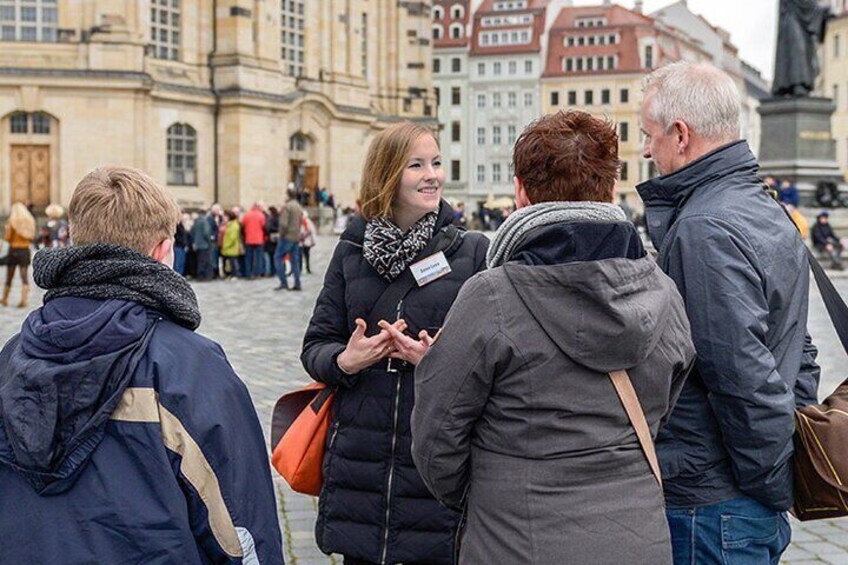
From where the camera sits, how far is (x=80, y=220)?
2773 millimetres

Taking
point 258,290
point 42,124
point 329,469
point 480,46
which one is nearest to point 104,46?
point 42,124

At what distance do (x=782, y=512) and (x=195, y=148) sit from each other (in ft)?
126

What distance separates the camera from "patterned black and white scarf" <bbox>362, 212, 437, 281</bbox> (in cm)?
381

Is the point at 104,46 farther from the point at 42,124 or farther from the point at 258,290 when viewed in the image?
the point at 258,290

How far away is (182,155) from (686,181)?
37881mm

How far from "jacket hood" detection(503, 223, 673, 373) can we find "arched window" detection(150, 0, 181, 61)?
1517 inches

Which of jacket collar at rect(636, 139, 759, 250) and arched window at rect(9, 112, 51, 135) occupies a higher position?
arched window at rect(9, 112, 51, 135)

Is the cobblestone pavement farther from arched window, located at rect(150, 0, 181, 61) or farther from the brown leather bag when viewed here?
arched window, located at rect(150, 0, 181, 61)

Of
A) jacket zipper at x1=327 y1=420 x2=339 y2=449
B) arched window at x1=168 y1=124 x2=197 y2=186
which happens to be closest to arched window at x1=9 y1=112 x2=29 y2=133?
arched window at x1=168 y1=124 x2=197 y2=186

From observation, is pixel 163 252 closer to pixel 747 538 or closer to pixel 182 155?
pixel 747 538

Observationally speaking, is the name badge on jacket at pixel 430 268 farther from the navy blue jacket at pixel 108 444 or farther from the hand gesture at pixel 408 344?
the navy blue jacket at pixel 108 444

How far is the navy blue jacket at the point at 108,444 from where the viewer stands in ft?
8.44

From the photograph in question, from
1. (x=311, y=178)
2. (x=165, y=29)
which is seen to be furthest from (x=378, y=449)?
(x=311, y=178)

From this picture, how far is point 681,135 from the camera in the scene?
3.30 m
